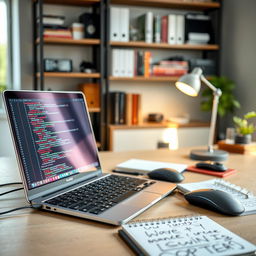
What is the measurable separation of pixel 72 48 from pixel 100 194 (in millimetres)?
2675

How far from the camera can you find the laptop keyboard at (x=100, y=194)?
878 millimetres

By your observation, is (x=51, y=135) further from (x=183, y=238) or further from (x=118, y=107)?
(x=118, y=107)

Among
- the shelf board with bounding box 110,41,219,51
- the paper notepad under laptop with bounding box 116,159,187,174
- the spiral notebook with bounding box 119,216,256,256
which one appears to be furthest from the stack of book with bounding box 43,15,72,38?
the spiral notebook with bounding box 119,216,256,256

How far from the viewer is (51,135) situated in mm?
1021

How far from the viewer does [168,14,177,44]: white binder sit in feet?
11.2

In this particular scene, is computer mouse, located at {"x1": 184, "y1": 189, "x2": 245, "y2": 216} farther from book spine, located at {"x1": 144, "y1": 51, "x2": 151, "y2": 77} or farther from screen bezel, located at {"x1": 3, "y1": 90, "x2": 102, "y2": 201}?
book spine, located at {"x1": 144, "y1": 51, "x2": 151, "y2": 77}

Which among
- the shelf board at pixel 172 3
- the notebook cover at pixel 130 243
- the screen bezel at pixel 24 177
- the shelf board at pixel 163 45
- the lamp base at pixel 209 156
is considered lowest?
the lamp base at pixel 209 156

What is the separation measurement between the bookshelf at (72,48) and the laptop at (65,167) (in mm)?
1968

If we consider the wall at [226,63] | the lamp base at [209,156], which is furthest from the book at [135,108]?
the lamp base at [209,156]

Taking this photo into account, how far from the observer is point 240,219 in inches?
34.5

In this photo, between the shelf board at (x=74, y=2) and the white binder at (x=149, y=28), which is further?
the white binder at (x=149, y=28)

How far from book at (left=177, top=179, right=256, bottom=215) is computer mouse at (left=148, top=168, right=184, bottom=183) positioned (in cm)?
7

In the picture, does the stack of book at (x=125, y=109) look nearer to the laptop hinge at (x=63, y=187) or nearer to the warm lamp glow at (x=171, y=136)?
the warm lamp glow at (x=171, y=136)

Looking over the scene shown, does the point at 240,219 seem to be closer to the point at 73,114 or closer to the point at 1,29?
the point at 73,114
